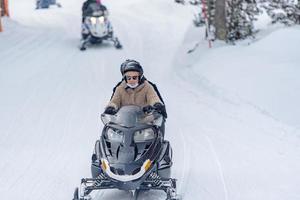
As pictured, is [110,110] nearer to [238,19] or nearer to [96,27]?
[238,19]

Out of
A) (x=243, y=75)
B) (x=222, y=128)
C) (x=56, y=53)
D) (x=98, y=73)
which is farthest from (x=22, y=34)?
(x=222, y=128)

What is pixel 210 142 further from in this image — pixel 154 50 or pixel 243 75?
pixel 154 50

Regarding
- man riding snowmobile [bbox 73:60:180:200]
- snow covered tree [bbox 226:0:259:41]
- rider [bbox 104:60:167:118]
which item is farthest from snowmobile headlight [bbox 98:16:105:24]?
man riding snowmobile [bbox 73:60:180:200]

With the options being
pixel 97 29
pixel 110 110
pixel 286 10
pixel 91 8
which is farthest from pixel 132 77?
pixel 91 8

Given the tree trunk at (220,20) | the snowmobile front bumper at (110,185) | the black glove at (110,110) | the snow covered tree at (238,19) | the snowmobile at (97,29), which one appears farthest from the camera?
the snowmobile at (97,29)

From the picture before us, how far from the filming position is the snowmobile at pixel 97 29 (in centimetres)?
2114

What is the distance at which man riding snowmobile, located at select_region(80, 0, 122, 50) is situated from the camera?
Answer: 21.2 metres

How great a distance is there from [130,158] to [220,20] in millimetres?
11733

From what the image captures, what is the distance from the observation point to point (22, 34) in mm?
23797

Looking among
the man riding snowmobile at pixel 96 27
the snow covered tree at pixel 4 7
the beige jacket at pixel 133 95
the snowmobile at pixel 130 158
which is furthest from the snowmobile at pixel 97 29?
the snowmobile at pixel 130 158

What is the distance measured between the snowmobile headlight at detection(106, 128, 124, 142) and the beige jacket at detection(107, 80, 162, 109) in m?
0.80

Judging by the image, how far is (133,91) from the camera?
27.5ft

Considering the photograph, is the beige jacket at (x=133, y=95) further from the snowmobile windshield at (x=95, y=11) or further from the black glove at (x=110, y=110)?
the snowmobile windshield at (x=95, y=11)

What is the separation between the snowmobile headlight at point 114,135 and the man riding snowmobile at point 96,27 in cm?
1368
